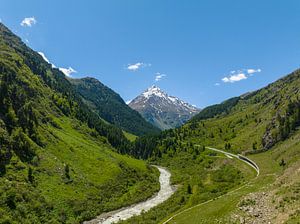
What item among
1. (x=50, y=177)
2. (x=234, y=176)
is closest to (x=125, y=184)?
(x=50, y=177)

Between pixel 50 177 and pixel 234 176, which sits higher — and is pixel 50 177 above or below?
above

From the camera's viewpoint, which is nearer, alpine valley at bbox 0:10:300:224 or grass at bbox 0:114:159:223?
alpine valley at bbox 0:10:300:224

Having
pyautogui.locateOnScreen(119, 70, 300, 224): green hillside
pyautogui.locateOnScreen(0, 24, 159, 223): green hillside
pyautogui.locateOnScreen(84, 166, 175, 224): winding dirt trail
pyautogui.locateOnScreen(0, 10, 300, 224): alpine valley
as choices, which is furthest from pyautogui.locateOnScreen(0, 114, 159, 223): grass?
pyautogui.locateOnScreen(119, 70, 300, 224): green hillside

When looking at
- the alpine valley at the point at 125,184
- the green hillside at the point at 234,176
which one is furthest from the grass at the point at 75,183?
the green hillside at the point at 234,176

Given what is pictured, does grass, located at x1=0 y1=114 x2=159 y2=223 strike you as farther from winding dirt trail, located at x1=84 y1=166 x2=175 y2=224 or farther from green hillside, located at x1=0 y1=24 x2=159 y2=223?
winding dirt trail, located at x1=84 y1=166 x2=175 y2=224

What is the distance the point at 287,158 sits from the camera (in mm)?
87375

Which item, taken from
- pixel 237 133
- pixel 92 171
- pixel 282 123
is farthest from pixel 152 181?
pixel 237 133

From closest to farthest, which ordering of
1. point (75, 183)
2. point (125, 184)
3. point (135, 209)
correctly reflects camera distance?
point (135, 209)
point (75, 183)
point (125, 184)

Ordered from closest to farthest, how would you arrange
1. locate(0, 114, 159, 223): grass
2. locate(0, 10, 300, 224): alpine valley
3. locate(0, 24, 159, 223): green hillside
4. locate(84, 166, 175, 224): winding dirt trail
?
locate(0, 10, 300, 224): alpine valley < locate(0, 24, 159, 223): green hillside < locate(0, 114, 159, 223): grass < locate(84, 166, 175, 224): winding dirt trail

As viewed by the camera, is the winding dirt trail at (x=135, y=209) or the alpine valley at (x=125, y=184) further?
the winding dirt trail at (x=135, y=209)

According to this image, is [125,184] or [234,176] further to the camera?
[125,184]

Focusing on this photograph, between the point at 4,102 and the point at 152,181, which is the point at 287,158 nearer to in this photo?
the point at 152,181

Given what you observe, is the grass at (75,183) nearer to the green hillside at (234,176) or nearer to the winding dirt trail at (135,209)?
the winding dirt trail at (135,209)

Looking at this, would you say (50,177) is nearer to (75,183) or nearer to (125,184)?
(75,183)
